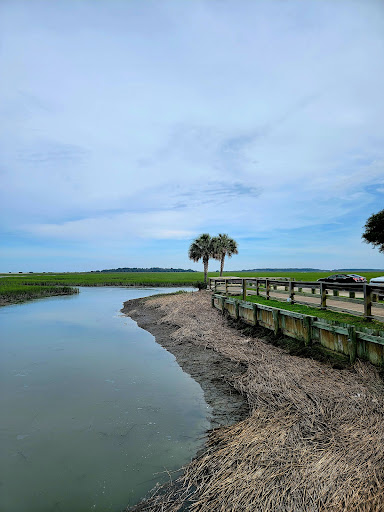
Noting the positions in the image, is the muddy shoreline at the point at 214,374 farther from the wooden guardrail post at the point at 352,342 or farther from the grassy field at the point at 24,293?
the grassy field at the point at 24,293

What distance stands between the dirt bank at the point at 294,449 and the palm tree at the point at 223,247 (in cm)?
3639

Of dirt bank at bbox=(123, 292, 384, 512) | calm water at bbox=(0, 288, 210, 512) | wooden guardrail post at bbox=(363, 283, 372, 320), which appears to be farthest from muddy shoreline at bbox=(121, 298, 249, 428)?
wooden guardrail post at bbox=(363, 283, 372, 320)

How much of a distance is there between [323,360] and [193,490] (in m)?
6.29

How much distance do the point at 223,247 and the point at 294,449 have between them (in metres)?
43.4

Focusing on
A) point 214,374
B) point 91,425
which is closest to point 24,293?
point 214,374

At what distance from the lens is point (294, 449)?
546 cm

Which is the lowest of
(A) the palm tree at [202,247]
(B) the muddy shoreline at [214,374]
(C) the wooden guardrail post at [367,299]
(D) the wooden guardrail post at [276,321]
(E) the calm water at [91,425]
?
(E) the calm water at [91,425]

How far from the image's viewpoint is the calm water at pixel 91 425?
18.0 feet

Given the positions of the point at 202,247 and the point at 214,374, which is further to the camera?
the point at 202,247

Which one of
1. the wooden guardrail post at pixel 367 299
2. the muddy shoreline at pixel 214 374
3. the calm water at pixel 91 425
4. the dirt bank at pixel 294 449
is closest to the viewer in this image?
the dirt bank at pixel 294 449

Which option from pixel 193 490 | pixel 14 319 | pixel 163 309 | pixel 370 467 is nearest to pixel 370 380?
pixel 370 467

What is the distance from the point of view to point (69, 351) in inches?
617

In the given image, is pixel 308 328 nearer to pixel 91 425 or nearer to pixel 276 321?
pixel 276 321

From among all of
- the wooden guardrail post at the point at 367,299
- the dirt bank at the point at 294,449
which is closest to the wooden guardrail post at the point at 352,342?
the dirt bank at the point at 294,449
